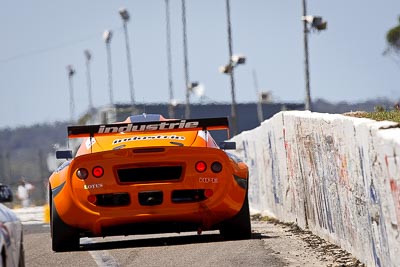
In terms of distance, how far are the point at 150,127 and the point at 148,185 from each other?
0.73 m

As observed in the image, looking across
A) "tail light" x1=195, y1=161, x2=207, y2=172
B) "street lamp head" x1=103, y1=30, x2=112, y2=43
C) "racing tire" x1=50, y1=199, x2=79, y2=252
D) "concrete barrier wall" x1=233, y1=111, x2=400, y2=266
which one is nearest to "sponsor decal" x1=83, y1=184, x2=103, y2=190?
"racing tire" x1=50, y1=199, x2=79, y2=252

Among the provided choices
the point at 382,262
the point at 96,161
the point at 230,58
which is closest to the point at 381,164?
the point at 382,262

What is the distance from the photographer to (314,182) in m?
14.3

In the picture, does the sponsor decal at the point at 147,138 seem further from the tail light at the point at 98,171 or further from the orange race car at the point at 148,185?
the tail light at the point at 98,171

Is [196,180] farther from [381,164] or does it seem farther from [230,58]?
[230,58]

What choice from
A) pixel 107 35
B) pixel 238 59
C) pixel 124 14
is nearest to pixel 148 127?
pixel 238 59

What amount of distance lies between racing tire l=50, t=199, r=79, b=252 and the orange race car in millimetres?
13

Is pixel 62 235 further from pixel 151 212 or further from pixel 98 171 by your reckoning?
pixel 151 212

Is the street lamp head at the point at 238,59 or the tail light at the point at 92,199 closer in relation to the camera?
the tail light at the point at 92,199

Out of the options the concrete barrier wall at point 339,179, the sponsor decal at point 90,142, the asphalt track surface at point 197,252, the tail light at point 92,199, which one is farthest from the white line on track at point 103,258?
the concrete barrier wall at point 339,179

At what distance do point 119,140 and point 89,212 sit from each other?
0.88 meters

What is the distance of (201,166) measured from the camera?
12930 mm

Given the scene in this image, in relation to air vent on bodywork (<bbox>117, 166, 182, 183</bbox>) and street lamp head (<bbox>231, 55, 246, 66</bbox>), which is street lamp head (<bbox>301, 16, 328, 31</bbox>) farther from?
air vent on bodywork (<bbox>117, 166, 182, 183</bbox>)

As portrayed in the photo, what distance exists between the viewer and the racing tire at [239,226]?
43.9ft
